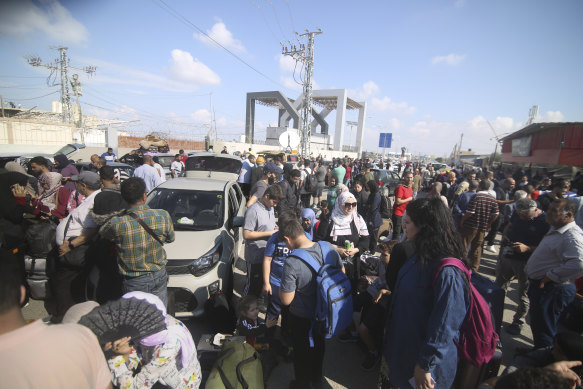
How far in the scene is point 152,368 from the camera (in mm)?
1786

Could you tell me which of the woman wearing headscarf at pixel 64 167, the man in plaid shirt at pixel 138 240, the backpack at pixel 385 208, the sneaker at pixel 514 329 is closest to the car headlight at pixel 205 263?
the man in plaid shirt at pixel 138 240

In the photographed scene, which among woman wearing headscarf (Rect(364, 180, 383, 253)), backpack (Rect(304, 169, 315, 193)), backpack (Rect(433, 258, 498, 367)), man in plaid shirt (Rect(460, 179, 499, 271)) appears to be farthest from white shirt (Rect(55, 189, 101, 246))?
backpack (Rect(304, 169, 315, 193))

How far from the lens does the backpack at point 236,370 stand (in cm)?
198

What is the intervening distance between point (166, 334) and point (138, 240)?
1.05m

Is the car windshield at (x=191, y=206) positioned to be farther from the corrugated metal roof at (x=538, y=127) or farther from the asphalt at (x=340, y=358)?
the corrugated metal roof at (x=538, y=127)

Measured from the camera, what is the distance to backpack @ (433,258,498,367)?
1.71 metres

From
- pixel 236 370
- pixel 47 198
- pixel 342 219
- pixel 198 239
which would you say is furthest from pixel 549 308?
pixel 47 198

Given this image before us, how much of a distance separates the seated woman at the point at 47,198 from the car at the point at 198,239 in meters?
1.29

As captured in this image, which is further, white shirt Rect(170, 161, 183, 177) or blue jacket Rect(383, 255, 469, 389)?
white shirt Rect(170, 161, 183, 177)

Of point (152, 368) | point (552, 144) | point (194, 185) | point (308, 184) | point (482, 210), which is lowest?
point (152, 368)

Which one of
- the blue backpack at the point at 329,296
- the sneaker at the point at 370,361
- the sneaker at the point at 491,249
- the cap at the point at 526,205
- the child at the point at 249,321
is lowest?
the sneaker at the point at 370,361

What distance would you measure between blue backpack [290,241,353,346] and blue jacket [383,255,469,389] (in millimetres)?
374

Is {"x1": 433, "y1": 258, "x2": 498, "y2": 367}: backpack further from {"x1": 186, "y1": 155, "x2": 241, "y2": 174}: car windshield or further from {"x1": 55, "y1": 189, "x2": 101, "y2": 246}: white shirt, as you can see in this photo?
{"x1": 186, "y1": 155, "x2": 241, "y2": 174}: car windshield

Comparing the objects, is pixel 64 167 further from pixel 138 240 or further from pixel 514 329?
pixel 514 329
